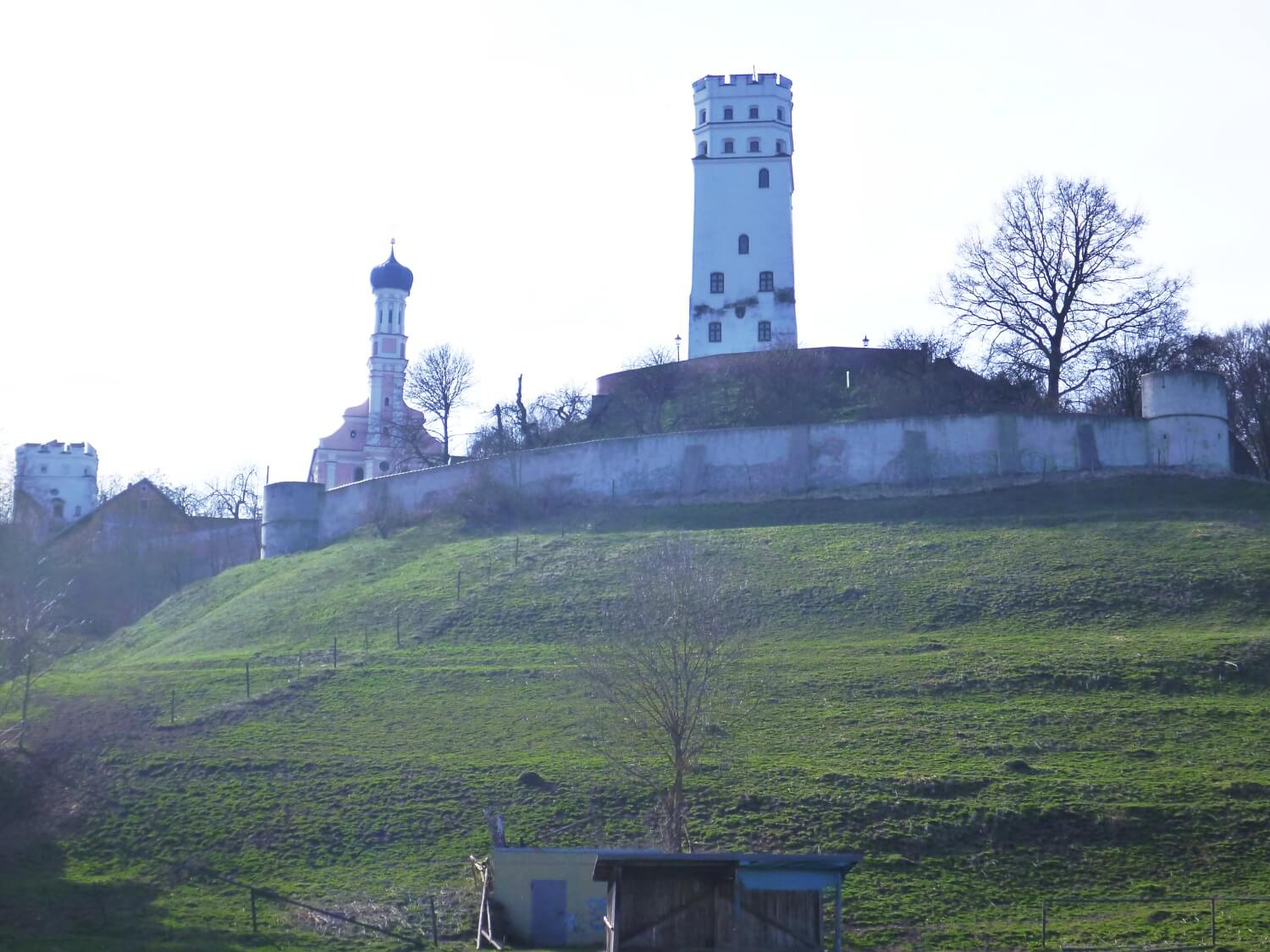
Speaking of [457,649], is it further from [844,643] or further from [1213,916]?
[1213,916]

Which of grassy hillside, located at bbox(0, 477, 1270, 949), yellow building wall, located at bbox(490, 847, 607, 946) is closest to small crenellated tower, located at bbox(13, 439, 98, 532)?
grassy hillside, located at bbox(0, 477, 1270, 949)

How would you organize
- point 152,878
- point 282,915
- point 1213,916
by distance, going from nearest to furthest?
point 1213,916, point 282,915, point 152,878

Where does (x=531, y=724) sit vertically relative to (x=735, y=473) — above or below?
below

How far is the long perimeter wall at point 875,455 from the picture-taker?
4847cm

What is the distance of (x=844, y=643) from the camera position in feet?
124

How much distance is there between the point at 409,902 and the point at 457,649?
608 inches

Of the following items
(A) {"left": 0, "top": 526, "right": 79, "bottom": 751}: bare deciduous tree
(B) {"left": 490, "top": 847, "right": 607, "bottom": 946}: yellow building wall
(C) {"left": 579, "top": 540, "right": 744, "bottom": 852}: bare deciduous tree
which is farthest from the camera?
(A) {"left": 0, "top": 526, "right": 79, "bottom": 751}: bare deciduous tree

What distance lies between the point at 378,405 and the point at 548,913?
73368 millimetres

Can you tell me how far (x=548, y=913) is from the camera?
2403cm

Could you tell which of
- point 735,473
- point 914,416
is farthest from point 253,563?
point 914,416

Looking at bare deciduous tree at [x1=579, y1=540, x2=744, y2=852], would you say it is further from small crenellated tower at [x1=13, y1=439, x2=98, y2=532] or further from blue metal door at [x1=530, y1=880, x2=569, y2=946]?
small crenellated tower at [x1=13, y1=439, x2=98, y2=532]

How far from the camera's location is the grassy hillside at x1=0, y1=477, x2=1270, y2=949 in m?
25.5

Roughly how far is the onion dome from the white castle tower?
30.6 m

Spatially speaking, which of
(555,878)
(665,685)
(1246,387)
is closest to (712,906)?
(555,878)
